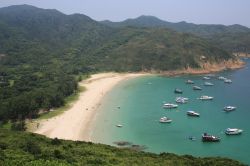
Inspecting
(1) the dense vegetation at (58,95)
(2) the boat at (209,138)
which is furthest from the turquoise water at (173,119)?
(1) the dense vegetation at (58,95)

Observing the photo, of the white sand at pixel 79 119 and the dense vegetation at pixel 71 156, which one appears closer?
the dense vegetation at pixel 71 156

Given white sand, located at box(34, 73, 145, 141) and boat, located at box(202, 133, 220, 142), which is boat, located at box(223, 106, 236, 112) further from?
white sand, located at box(34, 73, 145, 141)

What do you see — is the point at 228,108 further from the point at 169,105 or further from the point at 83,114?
the point at 83,114

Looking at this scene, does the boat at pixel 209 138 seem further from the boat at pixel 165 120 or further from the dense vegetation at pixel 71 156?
the dense vegetation at pixel 71 156

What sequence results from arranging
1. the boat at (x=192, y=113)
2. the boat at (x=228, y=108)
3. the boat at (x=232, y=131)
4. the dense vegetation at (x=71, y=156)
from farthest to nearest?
the boat at (x=228, y=108), the boat at (x=192, y=113), the boat at (x=232, y=131), the dense vegetation at (x=71, y=156)

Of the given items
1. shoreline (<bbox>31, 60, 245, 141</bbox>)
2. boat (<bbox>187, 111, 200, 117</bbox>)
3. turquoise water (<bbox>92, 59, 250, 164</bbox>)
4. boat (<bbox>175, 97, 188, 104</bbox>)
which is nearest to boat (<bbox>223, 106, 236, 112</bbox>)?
turquoise water (<bbox>92, 59, 250, 164</bbox>)

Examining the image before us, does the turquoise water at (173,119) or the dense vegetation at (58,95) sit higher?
the dense vegetation at (58,95)

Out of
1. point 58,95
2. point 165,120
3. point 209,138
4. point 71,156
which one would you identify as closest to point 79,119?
point 58,95
